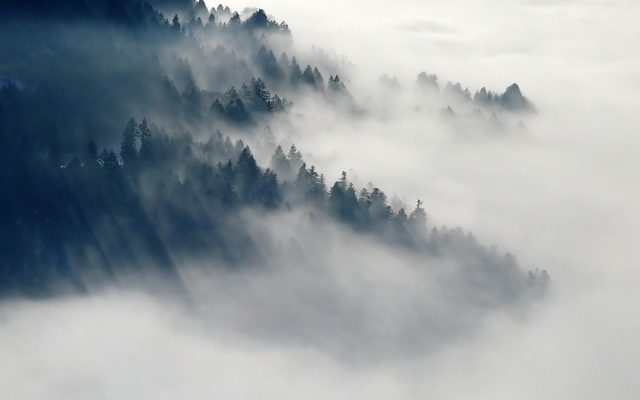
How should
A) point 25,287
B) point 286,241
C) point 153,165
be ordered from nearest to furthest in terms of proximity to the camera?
point 25,287 → point 153,165 → point 286,241

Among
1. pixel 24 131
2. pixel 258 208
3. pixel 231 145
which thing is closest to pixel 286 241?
pixel 258 208

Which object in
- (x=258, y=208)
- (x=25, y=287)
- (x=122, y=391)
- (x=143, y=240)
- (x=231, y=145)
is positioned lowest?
(x=122, y=391)

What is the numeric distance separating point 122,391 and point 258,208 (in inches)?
2012

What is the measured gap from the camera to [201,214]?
190 m

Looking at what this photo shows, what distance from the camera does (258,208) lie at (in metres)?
195

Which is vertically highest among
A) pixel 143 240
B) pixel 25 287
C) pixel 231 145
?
pixel 231 145

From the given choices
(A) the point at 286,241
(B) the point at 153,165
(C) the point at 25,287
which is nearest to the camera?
(C) the point at 25,287

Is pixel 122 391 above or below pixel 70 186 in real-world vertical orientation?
below

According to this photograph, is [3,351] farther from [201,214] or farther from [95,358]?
[201,214]

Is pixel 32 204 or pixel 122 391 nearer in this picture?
pixel 32 204

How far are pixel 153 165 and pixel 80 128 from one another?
18.4 m

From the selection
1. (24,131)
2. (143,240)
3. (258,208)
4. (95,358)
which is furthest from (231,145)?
(95,358)

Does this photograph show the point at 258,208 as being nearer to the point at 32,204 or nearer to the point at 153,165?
the point at 153,165

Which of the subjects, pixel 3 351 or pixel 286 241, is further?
pixel 286 241
